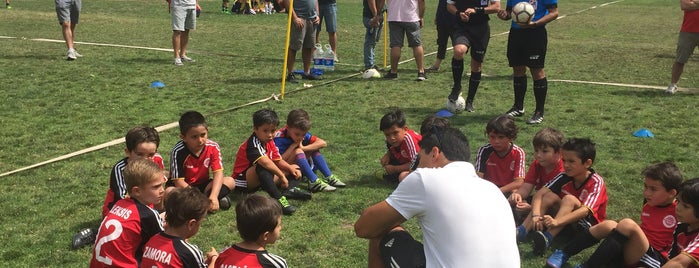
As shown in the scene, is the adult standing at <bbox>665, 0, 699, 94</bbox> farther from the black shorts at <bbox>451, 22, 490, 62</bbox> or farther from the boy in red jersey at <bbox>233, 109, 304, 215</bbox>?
the boy in red jersey at <bbox>233, 109, 304, 215</bbox>

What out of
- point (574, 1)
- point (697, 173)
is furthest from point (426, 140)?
point (574, 1)

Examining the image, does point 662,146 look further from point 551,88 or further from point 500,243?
point 500,243

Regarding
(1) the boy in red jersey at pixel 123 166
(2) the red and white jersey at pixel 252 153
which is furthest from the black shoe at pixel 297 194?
(1) the boy in red jersey at pixel 123 166

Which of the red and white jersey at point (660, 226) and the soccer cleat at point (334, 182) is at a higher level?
the red and white jersey at point (660, 226)

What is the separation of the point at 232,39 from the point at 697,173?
43.0 ft

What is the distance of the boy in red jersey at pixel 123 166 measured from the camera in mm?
5129

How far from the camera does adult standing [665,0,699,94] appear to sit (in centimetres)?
1068

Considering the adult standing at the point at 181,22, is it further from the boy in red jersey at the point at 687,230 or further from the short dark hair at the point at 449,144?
the boy in red jersey at the point at 687,230

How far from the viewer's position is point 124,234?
412 centimetres

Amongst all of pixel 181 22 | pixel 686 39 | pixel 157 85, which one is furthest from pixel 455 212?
pixel 181 22

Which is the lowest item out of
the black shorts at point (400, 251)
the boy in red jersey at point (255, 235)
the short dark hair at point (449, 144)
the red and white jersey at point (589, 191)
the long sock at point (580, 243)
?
the long sock at point (580, 243)

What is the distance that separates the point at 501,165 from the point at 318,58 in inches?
275

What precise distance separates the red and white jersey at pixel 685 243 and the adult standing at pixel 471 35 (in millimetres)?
5207

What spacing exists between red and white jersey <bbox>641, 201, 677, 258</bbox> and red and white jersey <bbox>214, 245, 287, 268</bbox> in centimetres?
262
